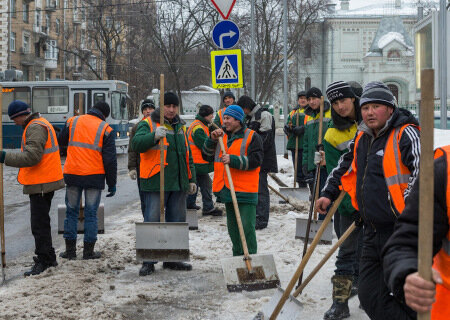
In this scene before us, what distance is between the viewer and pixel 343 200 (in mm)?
5336

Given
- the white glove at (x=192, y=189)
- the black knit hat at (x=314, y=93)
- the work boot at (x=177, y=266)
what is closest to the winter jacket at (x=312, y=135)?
the black knit hat at (x=314, y=93)

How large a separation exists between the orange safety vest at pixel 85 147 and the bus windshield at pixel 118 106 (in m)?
19.6

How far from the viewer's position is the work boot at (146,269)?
6.65 m

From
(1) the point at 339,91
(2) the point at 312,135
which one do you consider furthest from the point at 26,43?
(1) the point at 339,91

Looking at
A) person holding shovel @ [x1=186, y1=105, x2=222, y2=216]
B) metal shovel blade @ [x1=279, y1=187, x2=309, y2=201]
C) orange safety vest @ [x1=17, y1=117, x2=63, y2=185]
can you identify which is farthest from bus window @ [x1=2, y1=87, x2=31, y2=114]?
orange safety vest @ [x1=17, y1=117, x2=63, y2=185]

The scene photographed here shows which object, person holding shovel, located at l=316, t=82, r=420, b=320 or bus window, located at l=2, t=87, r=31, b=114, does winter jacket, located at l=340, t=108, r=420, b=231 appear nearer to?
person holding shovel, located at l=316, t=82, r=420, b=320

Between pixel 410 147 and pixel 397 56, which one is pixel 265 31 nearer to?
pixel 397 56

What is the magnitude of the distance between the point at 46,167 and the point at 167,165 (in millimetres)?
1200

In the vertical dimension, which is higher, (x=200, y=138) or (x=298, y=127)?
(x=298, y=127)

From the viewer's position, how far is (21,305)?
535cm

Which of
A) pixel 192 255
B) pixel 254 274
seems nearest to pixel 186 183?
pixel 192 255

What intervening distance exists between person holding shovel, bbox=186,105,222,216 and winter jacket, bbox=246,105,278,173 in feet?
Result: 2.11

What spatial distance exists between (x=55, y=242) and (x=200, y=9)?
93.5ft

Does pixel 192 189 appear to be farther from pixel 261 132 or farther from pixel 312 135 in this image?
pixel 312 135
